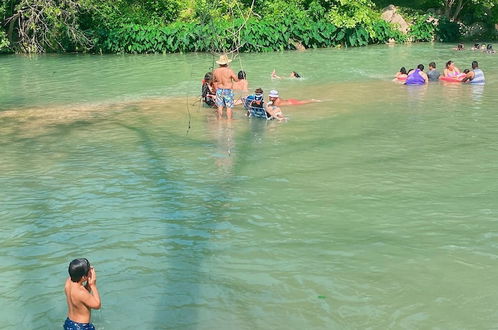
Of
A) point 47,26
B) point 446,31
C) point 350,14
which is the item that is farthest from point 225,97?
point 446,31

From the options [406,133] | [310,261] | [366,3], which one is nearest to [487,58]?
[366,3]

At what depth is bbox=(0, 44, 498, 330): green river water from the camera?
253 inches

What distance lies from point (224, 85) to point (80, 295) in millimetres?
10919

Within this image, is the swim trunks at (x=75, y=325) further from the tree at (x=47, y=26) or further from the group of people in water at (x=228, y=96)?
the tree at (x=47, y=26)

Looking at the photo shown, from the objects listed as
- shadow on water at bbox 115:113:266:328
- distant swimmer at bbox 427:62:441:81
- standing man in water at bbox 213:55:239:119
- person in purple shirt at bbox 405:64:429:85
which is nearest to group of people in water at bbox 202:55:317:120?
standing man in water at bbox 213:55:239:119

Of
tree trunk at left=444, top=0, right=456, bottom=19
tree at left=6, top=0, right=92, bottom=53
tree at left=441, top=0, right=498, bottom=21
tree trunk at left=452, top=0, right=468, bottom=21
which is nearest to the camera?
tree at left=6, top=0, right=92, bottom=53

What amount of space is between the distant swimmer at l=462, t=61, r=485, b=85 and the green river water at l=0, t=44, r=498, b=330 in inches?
112

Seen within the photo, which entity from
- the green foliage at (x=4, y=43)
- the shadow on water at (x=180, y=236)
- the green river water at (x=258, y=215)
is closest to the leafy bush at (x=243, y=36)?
the green foliage at (x=4, y=43)

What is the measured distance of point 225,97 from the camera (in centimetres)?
1570

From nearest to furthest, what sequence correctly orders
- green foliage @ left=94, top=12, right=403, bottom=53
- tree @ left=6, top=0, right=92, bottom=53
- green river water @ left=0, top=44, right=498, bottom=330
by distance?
1. green river water @ left=0, top=44, right=498, bottom=330
2. tree @ left=6, top=0, right=92, bottom=53
3. green foliage @ left=94, top=12, right=403, bottom=53

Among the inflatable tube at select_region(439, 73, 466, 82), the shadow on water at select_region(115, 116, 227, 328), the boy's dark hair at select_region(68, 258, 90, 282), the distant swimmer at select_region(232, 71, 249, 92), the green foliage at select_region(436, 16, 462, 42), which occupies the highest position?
the green foliage at select_region(436, 16, 462, 42)

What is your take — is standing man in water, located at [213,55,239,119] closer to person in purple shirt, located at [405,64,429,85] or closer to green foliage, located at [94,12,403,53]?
person in purple shirt, located at [405,64,429,85]

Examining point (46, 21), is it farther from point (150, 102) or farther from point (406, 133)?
point (406, 133)

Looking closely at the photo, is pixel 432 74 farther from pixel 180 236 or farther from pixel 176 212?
pixel 180 236
